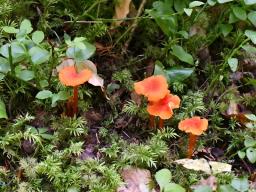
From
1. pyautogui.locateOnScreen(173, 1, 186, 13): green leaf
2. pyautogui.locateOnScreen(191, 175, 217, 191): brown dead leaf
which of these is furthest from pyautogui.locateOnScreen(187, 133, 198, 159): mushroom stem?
pyautogui.locateOnScreen(173, 1, 186, 13): green leaf

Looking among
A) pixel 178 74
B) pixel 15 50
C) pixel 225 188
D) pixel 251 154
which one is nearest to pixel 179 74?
pixel 178 74

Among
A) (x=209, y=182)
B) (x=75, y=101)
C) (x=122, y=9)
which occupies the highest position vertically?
(x=122, y=9)

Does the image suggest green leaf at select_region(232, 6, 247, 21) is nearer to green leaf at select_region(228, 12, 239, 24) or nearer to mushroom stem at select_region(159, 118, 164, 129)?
green leaf at select_region(228, 12, 239, 24)

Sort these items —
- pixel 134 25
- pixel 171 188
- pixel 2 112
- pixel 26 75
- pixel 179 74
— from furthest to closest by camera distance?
1. pixel 134 25
2. pixel 179 74
3. pixel 26 75
4. pixel 2 112
5. pixel 171 188

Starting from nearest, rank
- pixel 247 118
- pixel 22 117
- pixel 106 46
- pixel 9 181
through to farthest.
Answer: pixel 9 181 → pixel 22 117 → pixel 247 118 → pixel 106 46

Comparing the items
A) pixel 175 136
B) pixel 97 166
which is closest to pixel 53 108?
pixel 97 166

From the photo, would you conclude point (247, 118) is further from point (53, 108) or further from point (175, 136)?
point (53, 108)

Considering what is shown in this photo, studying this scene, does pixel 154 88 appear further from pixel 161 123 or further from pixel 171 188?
pixel 171 188
